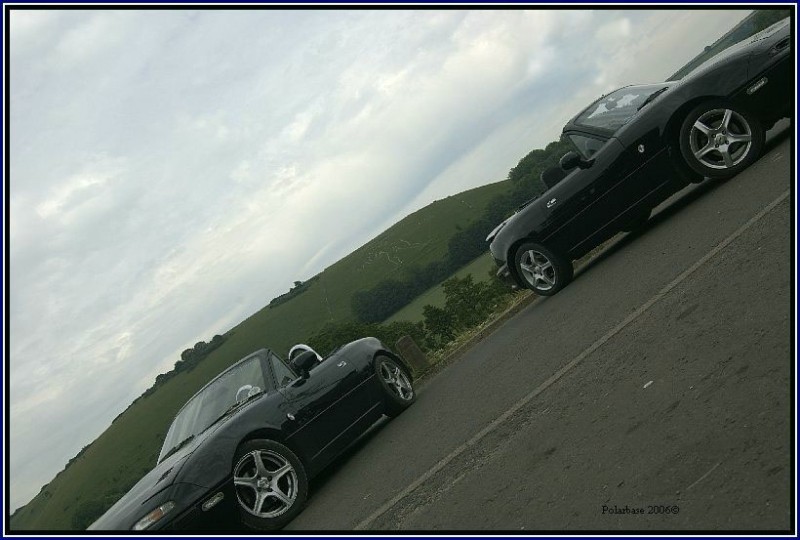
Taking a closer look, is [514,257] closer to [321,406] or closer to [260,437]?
[321,406]

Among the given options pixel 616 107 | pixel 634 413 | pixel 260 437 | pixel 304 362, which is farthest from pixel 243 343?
pixel 634 413

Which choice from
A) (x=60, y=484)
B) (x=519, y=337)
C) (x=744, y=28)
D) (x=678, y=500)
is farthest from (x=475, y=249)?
(x=678, y=500)

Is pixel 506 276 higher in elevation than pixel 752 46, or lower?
lower

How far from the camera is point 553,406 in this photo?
532 cm

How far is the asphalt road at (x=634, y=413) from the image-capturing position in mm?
3314

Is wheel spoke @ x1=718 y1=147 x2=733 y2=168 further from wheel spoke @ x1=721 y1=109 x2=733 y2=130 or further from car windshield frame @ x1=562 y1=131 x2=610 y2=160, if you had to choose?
car windshield frame @ x1=562 y1=131 x2=610 y2=160

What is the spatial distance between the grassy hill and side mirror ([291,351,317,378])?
174 ft

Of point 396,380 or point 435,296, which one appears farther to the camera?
point 435,296

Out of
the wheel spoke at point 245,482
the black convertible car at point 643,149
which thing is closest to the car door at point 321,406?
the wheel spoke at point 245,482

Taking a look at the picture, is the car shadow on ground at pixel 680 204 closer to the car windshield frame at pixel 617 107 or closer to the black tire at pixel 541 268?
the black tire at pixel 541 268

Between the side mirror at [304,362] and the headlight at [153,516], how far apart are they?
1.99 m

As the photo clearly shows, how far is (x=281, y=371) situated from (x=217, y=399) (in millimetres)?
682

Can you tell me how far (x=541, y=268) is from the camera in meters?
9.71

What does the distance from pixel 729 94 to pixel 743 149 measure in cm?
69
